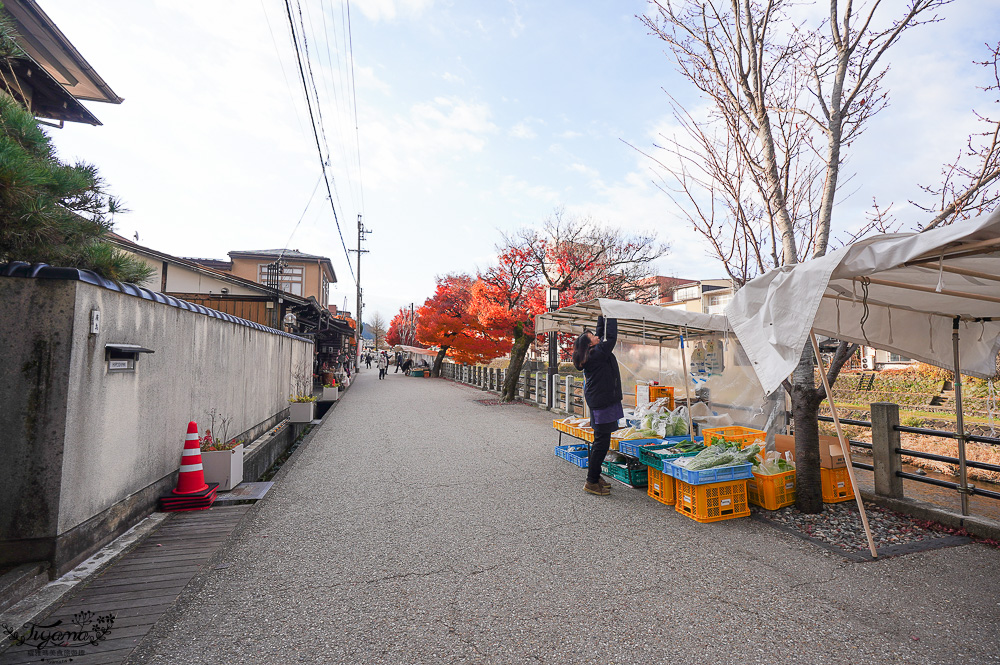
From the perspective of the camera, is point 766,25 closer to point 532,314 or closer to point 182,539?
point 182,539

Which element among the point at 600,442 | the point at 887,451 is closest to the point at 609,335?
the point at 600,442

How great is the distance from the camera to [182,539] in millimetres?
4109

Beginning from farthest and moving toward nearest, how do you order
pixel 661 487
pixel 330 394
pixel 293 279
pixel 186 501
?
pixel 293 279 < pixel 330 394 < pixel 661 487 < pixel 186 501

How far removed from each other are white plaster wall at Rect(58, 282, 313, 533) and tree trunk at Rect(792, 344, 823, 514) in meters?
6.42

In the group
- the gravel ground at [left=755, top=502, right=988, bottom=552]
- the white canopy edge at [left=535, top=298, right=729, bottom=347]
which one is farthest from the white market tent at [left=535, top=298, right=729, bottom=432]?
the gravel ground at [left=755, top=502, right=988, bottom=552]


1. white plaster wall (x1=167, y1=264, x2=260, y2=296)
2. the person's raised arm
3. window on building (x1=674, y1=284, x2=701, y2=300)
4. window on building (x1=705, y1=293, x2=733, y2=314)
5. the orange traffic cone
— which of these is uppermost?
window on building (x1=674, y1=284, x2=701, y2=300)

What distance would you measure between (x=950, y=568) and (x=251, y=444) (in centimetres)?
897

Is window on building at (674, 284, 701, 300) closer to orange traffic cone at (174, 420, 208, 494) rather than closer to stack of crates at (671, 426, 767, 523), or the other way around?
stack of crates at (671, 426, 767, 523)

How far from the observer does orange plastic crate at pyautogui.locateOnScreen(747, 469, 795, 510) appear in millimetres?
4926

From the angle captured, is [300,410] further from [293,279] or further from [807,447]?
[293,279]

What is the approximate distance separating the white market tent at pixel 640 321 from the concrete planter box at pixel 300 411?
6.56 m

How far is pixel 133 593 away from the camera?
313 cm

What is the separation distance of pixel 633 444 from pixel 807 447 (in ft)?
6.13

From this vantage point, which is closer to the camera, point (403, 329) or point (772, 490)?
point (772, 490)
